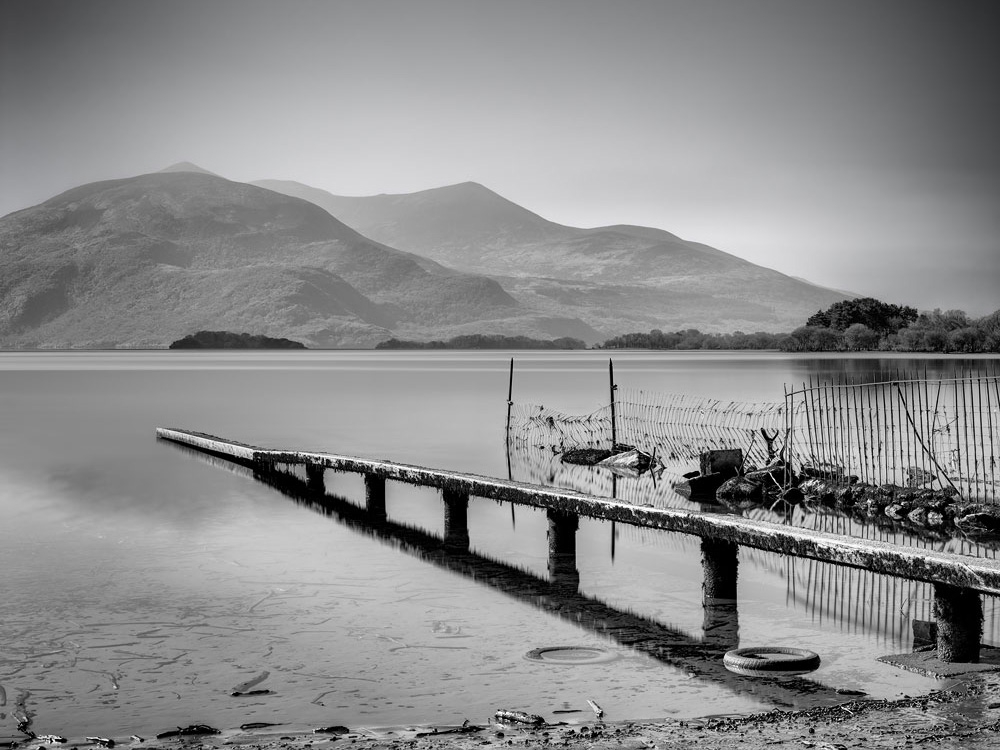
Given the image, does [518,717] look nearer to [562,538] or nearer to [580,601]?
[580,601]

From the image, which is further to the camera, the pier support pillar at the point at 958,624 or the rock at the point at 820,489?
the rock at the point at 820,489

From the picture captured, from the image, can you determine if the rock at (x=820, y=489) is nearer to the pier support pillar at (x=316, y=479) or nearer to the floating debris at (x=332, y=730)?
the pier support pillar at (x=316, y=479)

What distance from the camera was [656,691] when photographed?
862cm

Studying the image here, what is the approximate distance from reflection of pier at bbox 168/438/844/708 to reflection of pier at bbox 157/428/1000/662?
4 centimetres

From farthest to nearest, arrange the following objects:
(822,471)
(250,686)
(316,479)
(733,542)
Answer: (316,479), (822,471), (733,542), (250,686)

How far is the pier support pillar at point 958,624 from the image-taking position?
915 cm

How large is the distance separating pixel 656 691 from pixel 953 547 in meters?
8.64

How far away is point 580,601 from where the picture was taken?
1214 cm

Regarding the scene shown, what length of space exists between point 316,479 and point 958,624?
48.6 feet

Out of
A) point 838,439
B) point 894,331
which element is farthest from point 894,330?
point 838,439

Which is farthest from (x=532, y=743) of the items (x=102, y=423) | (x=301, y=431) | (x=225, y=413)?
(x=225, y=413)

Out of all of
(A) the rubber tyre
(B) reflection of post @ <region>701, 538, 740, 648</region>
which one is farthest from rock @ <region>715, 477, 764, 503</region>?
(A) the rubber tyre

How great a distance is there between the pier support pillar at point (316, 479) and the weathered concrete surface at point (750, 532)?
3.36 metres

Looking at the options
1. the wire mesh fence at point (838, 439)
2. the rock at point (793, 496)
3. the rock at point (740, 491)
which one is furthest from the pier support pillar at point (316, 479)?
the rock at point (793, 496)
